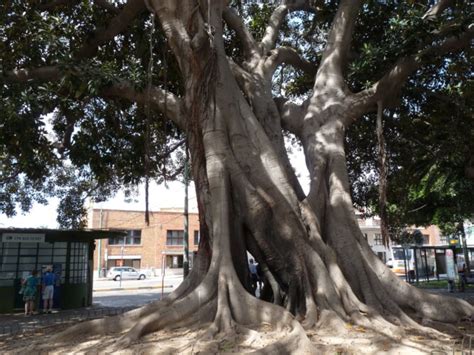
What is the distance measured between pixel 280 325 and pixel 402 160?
918 centimetres

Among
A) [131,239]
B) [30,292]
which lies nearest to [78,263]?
[30,292]

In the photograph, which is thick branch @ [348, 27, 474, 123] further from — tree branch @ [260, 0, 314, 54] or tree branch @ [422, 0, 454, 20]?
tree branch @ [260, 0, 314, 54]

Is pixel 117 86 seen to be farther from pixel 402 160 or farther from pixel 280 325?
pixel 402 160

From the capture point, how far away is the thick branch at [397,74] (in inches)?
360

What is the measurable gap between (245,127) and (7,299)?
31.5 ft

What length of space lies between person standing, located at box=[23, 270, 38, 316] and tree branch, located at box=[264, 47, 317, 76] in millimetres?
8504

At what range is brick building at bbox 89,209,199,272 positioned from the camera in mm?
38969

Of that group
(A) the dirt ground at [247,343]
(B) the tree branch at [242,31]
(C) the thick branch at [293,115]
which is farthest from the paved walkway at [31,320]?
(B) the tree branch at [242,31]

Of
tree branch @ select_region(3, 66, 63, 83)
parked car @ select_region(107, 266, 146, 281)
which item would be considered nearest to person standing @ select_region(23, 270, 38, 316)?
tree branch @ select_region(3, 66, 63, 83)

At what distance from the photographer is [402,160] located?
13875mm

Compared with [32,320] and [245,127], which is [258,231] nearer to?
[245,127]

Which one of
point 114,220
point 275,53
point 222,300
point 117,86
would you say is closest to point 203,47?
point 117,86

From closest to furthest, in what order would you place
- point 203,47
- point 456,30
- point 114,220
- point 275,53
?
point 203,47
point 456,30
point 275,53
point 114,220

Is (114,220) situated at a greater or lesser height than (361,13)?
lesser
